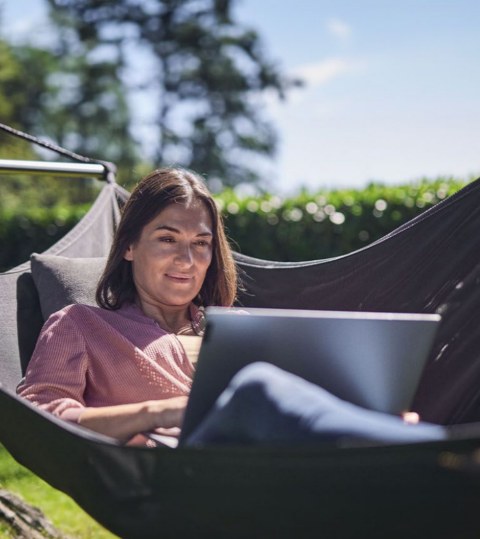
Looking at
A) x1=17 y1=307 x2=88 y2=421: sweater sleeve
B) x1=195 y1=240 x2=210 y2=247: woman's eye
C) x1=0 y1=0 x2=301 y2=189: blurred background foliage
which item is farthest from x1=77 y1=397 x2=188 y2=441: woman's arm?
x1=0 y1=0 x2=301 y2=189: blurred background foliage

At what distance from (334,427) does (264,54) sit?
19894mm

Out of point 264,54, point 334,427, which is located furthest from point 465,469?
point 264,54

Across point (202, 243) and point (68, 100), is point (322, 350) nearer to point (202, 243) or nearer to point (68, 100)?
point (202, 243)

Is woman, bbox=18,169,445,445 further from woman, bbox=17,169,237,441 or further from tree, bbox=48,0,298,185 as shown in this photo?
tree, bbox=48,0,298,185

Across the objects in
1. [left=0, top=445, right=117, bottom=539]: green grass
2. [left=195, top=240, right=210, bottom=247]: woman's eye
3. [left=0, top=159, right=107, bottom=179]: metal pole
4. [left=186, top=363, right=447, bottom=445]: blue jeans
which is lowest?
[left=0, top=445, right=117, bottom=539]: green grass

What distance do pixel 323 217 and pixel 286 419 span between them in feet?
12.0

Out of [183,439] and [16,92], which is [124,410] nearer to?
[183,439]

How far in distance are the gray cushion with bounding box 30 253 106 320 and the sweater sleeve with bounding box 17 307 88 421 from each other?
586mm

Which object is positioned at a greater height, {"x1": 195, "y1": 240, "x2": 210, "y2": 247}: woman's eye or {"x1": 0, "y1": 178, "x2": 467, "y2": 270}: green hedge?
{"x1": 195, "y1": 240, "x2": 210, "y2": 247}: woman's eye

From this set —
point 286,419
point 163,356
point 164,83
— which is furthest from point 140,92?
point 286,419

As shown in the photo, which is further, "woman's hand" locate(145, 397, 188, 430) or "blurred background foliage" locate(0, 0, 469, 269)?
"blurred background foliage" locate(0, 0, 469, 269)

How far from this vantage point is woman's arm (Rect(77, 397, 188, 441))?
1729mm

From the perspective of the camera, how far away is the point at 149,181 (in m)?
2.43

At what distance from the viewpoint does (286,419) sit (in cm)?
140
